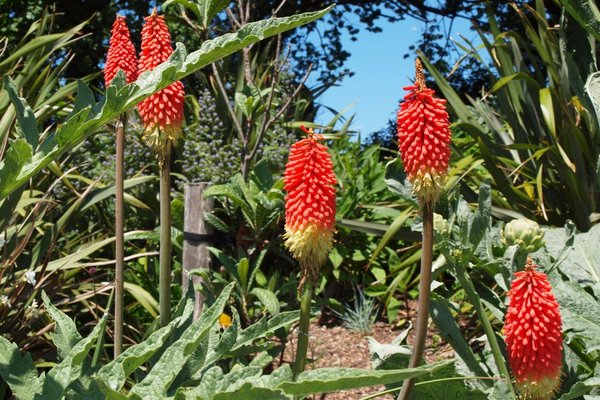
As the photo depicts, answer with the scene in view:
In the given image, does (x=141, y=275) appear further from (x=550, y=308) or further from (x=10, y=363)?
(x=550, y=308)

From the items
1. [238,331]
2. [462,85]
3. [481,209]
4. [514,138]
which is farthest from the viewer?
[462,85]

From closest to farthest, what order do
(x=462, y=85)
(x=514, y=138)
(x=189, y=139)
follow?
(x=514, y=138) → (x=189, y=139) → (x=462, y=85)

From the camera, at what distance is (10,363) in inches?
62.1

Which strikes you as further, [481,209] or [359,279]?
[359,279]

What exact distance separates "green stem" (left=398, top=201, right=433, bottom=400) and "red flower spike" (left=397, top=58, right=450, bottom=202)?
0.17 ft

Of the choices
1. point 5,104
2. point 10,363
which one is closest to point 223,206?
point 5,104

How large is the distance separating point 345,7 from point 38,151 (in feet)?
32.5

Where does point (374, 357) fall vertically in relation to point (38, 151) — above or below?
below

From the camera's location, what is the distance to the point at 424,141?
5.40 ft

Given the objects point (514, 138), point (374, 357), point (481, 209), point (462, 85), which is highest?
point (462, 85)

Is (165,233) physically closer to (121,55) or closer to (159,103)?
(159,103)

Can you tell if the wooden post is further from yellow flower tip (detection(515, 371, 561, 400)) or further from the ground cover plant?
yellow flower tip (detection(515, 371, 561, 400))

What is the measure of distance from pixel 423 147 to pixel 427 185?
0.28ft

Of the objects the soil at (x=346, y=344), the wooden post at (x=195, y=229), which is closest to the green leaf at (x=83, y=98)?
the wooden post at (x=195, y=229)
